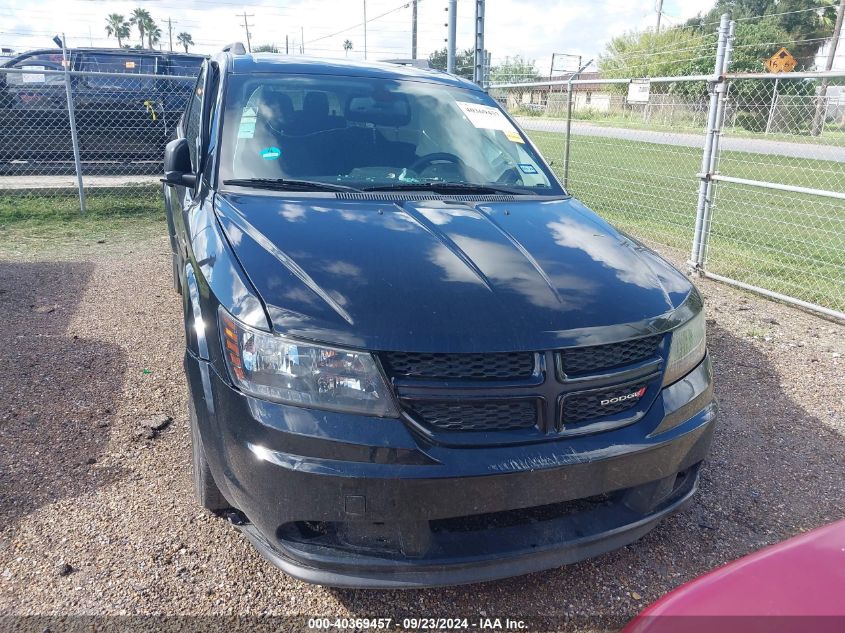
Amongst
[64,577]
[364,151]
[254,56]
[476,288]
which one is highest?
[254,56]

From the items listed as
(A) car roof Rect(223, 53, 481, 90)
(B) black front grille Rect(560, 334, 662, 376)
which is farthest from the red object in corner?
(A) car roof Rect(223, 53, 481, 90)

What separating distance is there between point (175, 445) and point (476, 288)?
190 centimetres

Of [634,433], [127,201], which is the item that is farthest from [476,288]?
[127,201]

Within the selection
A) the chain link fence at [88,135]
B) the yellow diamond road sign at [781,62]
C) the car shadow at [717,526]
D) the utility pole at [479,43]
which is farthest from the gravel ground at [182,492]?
the yellow diamond road sign at [781,62]

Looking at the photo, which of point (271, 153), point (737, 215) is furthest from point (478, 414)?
point (737, 215)

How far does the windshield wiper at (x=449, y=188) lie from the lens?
3268 mm

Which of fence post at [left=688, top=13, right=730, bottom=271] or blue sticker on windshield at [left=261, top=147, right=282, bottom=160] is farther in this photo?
fence post at [left=688, top=13, right=730, bottom=271]

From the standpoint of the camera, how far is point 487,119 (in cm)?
393

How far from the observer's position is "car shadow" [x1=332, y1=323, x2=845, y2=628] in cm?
242

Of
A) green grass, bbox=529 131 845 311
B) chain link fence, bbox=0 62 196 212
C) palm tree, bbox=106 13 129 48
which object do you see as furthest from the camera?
palm tree, bbox=106 13 129 48

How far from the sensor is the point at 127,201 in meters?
10.0

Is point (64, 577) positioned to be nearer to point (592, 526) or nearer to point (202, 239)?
point (202, 239)

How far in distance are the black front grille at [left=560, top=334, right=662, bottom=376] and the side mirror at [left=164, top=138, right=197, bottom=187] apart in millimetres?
2034

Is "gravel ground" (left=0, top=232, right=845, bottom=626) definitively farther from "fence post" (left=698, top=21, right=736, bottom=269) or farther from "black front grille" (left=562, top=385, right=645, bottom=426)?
"fence post" (left=698, top=21, right=736, bottom=269)
